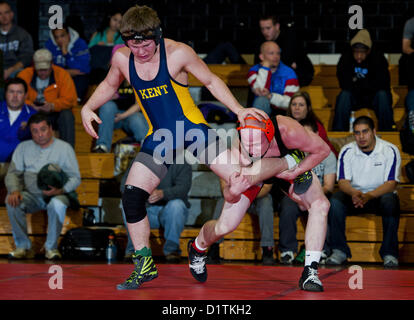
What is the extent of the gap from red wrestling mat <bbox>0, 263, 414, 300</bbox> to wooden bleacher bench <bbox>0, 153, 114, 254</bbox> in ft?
4.15

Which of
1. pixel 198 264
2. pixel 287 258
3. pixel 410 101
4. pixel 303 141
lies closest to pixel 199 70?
pixel 303 141

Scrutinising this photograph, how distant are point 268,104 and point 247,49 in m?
2.31

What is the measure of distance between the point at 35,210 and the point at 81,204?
0.54 meters

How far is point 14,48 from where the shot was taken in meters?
7.97

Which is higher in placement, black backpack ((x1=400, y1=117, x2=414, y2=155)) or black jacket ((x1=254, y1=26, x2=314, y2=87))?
black jacket ((x1=254, y1=26, x2=314, y2=87))

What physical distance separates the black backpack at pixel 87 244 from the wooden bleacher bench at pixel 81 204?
1.20 ft

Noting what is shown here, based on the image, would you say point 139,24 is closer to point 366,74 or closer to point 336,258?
point 336,258

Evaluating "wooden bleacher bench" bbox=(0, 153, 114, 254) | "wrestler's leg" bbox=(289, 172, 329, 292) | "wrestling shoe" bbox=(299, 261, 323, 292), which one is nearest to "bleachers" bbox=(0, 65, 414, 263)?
"wooden bleacher bench" bbox=(0, 153, 114, 254)

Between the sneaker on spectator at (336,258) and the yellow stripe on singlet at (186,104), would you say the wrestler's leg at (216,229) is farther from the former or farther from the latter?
the sneaker on spectator at (336,258)

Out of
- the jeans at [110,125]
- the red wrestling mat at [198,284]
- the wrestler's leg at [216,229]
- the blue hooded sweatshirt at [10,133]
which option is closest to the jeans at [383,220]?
the red wrestling mat at [198,284]

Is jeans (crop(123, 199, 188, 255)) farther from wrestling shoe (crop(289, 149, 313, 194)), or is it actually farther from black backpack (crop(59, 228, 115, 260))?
wrestling shoe (crop(289, 149, 313, 194))

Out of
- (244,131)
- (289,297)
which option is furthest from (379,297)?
(244,131)

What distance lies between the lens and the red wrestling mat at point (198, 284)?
3416mm

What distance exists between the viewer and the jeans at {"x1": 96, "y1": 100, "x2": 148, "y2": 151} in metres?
7.03
